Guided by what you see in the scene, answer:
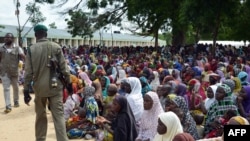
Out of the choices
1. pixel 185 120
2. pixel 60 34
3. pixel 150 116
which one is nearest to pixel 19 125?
pixel 150 116

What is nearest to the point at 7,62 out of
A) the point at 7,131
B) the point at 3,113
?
the point at 3,113

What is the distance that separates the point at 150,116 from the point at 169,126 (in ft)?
3.87

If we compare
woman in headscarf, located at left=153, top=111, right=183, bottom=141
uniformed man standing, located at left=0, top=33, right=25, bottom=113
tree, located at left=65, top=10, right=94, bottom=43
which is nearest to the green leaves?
tree, located at left=65, top=10, right=94, bottom=43

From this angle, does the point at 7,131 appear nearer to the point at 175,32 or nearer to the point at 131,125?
the point at 131,125

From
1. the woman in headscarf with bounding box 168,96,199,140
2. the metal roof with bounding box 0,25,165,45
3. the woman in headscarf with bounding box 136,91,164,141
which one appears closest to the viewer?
the woman in headscarf with bounding box 168,96,199,140

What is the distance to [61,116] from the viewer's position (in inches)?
188

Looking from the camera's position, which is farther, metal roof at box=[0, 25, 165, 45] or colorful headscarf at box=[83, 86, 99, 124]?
metal roof at box=[0, 25, 165, 45]

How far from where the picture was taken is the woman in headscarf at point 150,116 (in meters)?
4.66

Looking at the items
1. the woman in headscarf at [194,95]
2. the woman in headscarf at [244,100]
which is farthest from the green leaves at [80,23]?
the woman in headscarf at [244,100]

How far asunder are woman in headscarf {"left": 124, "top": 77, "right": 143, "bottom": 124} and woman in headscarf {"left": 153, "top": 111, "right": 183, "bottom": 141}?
176 centimetres

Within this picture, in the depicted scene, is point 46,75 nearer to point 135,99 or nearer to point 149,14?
point 135,99

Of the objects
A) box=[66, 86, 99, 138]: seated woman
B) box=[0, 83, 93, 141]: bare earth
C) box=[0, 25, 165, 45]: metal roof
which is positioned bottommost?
box=[0, 83, 93, 141]: bare earth

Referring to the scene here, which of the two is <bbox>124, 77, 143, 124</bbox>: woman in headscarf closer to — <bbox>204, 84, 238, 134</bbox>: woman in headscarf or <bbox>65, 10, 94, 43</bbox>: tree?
<bbox>204, 84, 238, 134</bbox>: woman in headscarf

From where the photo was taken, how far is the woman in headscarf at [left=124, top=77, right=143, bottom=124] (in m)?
5.50
